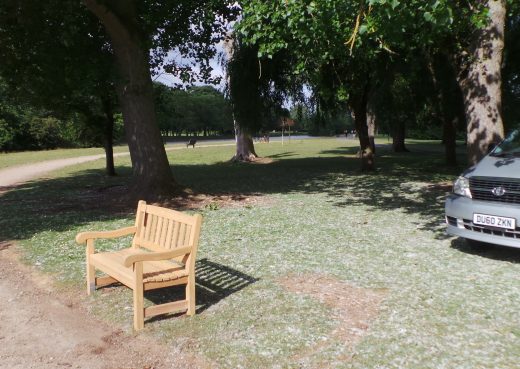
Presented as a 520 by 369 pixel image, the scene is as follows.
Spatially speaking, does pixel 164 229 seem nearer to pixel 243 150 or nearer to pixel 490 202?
pixel 490 202

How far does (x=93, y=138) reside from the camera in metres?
22.4

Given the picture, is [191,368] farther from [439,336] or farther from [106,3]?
[106,3]

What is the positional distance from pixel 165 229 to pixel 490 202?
3.95 m

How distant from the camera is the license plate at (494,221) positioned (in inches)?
220

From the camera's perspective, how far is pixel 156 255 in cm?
443

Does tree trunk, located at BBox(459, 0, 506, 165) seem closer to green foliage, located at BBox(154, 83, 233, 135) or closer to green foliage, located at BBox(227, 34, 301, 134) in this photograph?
green foliage, located at BBox(227, 34, 301, 134)

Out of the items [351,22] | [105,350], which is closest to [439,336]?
[105,350]

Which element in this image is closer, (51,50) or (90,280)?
(90,280)

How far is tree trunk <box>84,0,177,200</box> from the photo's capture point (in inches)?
470

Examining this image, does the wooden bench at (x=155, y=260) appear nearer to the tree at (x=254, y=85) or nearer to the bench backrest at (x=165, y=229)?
the bench backrest at (x=165, y=229)

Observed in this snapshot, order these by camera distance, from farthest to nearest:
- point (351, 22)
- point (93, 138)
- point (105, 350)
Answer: point (93, 138) → point (351, 22) → point (105, 350)

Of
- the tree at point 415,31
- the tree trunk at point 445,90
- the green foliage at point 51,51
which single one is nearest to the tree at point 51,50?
the green foliage at point 51,51

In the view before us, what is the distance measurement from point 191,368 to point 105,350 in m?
0.86

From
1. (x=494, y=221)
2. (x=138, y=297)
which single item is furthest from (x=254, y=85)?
(x=138, y=297)
